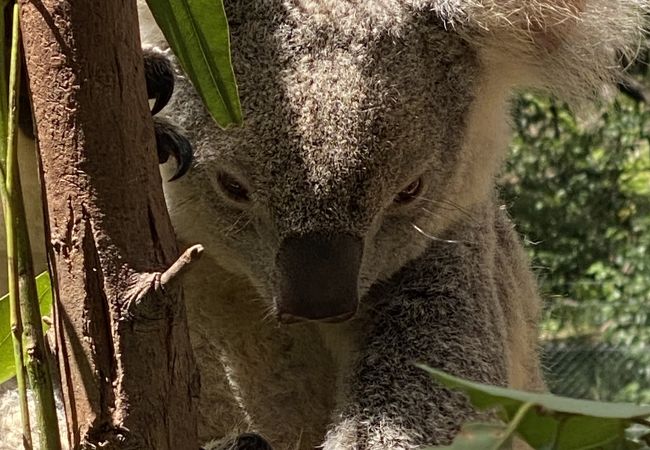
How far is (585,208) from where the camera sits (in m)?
6.54

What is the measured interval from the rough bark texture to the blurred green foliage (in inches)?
197

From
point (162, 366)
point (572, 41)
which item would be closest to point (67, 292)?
point (162, 366)

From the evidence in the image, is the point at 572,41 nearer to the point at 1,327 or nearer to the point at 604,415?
the point at 1,327

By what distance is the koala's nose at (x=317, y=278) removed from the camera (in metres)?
1.64

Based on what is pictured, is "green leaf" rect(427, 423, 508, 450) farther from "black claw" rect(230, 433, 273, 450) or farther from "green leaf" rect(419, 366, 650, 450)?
"black claw" rect(230, 433, 273, 450)

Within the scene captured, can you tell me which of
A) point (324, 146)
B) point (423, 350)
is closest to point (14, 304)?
point (324, 146)

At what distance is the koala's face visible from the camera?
1669 mm

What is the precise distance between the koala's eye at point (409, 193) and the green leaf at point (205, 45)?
1.84 ft

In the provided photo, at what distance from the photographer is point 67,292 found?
3.76 feet

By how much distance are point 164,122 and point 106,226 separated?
1.54 ft

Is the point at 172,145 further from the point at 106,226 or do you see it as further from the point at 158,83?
the point at 106,226

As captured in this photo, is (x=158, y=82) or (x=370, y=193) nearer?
(x=158, y=82)

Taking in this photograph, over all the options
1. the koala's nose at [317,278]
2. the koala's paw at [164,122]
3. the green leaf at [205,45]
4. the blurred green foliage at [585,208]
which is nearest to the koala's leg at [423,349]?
the koala's nose at [317,278]

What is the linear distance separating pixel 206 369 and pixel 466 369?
0.49m
